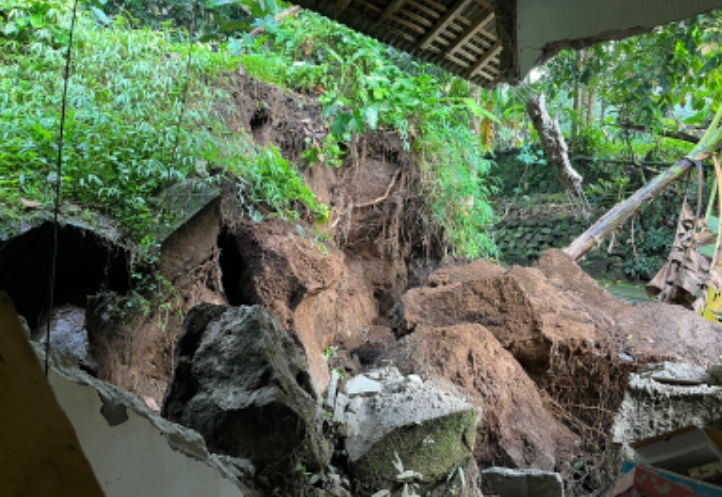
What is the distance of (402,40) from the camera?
3.40 m

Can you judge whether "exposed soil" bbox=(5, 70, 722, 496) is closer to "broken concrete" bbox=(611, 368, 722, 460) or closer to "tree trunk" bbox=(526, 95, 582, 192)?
"broken concrete" bbox=(611, 368, 722, 460)

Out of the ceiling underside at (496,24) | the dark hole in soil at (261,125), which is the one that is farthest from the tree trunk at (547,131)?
the ceiling underside at (496,24)

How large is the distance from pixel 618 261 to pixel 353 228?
8863mm

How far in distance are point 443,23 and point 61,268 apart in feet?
8.89

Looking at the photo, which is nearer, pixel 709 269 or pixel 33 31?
pixel 33 31

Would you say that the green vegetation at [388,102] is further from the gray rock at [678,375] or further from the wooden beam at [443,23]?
the gray rock at [678,375]

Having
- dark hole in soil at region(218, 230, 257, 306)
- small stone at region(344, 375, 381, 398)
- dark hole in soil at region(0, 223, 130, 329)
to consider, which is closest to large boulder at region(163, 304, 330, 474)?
dark hole in soil at region(0, 223, 130, 329)

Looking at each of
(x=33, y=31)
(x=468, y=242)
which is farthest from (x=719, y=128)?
(x=33, y=31)

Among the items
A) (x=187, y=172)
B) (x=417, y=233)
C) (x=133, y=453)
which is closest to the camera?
(x=133, y=453)

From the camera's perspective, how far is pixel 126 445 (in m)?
1.56

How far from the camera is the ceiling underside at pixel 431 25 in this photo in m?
3.12

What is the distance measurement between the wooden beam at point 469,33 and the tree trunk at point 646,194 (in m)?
4.74

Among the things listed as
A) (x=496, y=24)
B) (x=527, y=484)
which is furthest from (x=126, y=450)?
(x=527, y=484)

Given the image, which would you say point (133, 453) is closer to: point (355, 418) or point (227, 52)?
point (355, 418)
